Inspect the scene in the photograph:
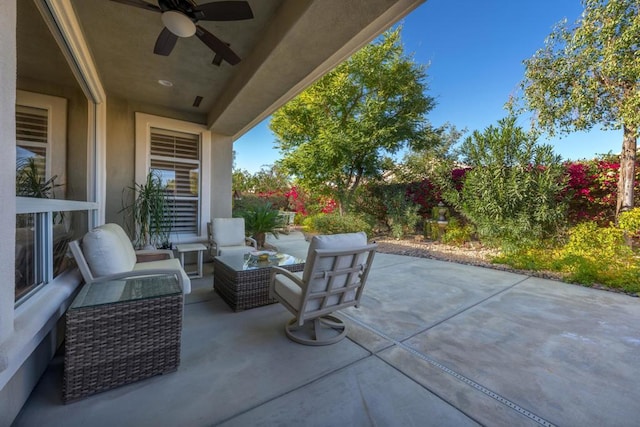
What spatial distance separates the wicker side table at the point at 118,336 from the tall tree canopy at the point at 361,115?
7.08 meters

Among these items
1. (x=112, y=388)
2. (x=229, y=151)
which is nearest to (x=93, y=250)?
(x=112, y=388)

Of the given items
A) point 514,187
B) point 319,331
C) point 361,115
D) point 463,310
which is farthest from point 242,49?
point 361,115

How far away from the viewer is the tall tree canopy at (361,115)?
26.5 ft

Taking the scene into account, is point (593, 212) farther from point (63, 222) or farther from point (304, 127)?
point (63, 222)

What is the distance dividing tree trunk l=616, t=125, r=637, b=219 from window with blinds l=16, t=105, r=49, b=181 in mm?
8477

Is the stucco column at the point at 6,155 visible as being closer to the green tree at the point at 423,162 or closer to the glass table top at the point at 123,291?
the glass table top at the point at 123,291

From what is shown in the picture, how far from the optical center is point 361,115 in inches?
324

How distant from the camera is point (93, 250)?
7.25 feet

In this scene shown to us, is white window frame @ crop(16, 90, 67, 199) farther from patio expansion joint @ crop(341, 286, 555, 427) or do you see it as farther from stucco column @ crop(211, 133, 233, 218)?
patio expansion joint @ crop(341, 286, 555, 427)

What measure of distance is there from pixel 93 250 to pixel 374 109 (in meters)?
7.75

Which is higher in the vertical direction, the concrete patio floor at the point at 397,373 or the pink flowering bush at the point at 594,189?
the pink flowering bush at the point at 594,189

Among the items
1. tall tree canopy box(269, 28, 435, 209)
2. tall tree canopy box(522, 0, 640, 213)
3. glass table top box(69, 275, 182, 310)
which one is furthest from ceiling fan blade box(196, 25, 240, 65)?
Result: tall tree canopy box(522, 0, 640, 213)

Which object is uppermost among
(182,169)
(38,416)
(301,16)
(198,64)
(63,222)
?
(198,64)

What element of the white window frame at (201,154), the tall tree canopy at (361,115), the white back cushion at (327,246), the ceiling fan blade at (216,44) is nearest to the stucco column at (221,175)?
the white window frame at (201,154)
